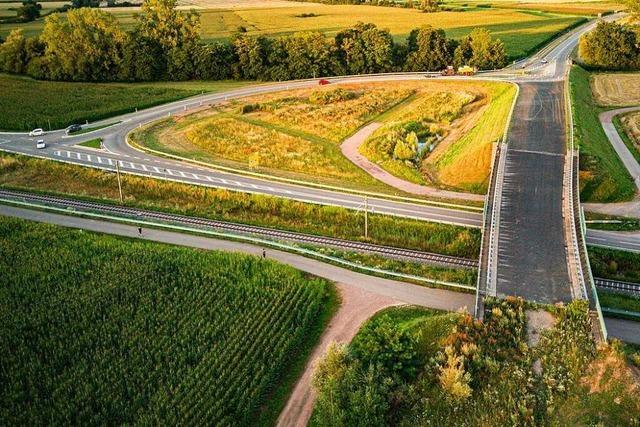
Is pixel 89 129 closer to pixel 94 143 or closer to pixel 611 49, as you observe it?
pixel 94 143

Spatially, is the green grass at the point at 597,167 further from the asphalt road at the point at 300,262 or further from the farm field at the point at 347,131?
the asphalt road at the point at 300,262

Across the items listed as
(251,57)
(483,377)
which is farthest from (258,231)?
(251,57)

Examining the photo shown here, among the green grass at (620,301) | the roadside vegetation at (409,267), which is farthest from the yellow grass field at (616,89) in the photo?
the roadside vegetation at (409,267)

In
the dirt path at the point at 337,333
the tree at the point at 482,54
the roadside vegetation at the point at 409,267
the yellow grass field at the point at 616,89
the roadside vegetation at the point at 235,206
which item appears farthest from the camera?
the tree at the point at 482,54

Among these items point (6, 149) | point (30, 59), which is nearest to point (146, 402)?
point (6, 149)

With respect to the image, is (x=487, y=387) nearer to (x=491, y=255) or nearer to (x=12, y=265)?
(x=491, y=255)

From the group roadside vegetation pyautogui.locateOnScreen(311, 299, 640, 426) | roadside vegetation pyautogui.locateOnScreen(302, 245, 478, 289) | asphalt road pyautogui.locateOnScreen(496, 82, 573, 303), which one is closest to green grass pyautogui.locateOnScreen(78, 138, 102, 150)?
roadside vegetation pyautogui.locateOnScreen(302, 245, 478, 289)

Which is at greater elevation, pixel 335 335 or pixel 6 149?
pixel 6 149
